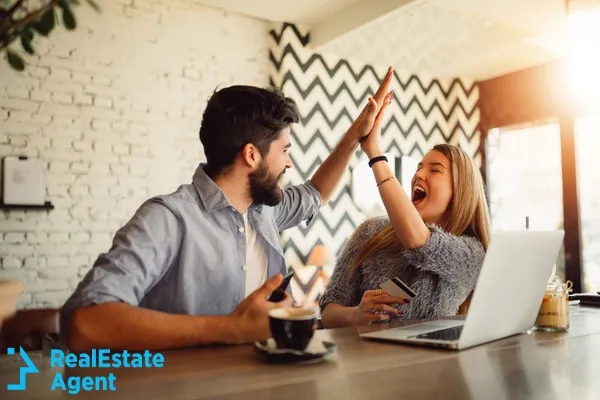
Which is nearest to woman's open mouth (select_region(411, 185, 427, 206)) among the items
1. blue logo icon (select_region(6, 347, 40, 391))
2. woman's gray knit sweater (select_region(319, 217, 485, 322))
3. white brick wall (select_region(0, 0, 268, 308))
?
woman's gray knit sweater (select_region(319, 217, 485, 322))

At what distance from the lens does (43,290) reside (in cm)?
364

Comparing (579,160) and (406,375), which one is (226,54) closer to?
(579,160)

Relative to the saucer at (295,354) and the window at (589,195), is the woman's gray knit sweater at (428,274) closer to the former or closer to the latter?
the saucer at (295,354)

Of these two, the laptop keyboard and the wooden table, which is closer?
the wooden table

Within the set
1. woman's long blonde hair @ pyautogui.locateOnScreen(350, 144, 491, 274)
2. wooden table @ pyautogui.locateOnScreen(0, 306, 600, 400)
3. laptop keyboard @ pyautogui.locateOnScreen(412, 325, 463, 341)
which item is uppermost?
woman's long blonde hair @ pyautogui.locateOnScreen(350, 144, 491, 274)

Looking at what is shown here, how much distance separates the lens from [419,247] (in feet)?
5.74

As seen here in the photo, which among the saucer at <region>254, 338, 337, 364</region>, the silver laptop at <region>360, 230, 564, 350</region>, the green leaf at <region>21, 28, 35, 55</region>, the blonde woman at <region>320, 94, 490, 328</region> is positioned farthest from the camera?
the blonde woman at <region>320, 94, 490, 328</region>

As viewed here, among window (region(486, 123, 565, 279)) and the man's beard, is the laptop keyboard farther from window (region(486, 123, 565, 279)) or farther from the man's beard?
window (region(486, 123, 565, 279))

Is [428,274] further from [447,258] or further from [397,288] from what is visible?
[397,288]

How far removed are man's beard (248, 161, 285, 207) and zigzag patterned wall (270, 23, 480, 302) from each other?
2804 millimetres

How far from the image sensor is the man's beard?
1.75 meters

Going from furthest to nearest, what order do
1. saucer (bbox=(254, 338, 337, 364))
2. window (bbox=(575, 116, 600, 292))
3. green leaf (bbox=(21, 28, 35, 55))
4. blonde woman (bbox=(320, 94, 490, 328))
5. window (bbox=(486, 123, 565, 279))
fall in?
window (bbox=(486, 123, 565, 279)) < window (bbox=(575, 116, 600, 292)) < blonde woman (bbox=(320, 94, 490, 328)) < saucer (bbox=(254, 338, 337, 364)) < green leaf (bbox=(21, 28, 35, 55))

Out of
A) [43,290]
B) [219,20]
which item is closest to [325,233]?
[219,20]

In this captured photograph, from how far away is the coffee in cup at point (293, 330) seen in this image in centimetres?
102
